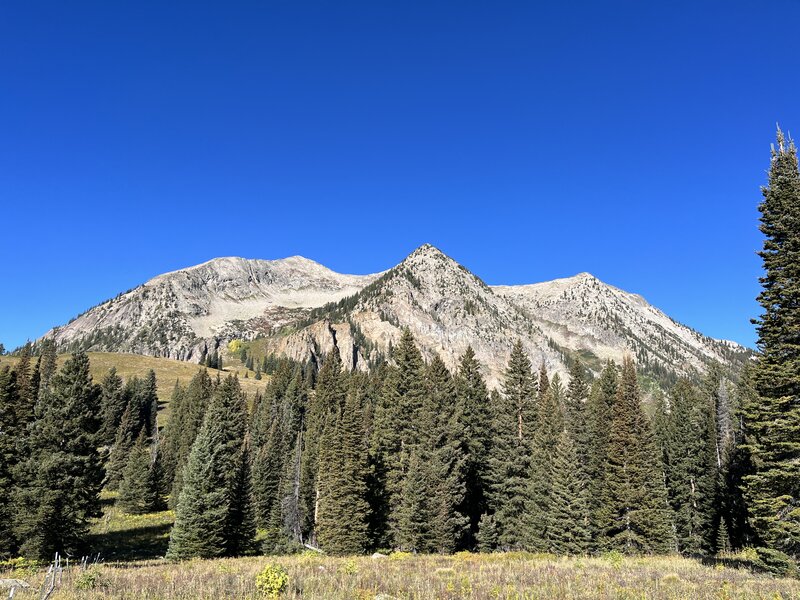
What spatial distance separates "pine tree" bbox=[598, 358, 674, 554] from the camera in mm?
41344

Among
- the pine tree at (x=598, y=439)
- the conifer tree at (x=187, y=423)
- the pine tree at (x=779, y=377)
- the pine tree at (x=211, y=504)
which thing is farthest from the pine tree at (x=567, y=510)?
the conifer tree at (x=187, y=423)

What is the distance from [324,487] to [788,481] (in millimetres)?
33653

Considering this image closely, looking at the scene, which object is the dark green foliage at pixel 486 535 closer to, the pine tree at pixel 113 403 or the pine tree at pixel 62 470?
the pine tree at pixel 62 470

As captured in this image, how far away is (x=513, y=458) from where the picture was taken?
41406mm

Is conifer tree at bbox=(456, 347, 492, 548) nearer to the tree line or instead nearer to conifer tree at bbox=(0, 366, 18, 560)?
the tree line

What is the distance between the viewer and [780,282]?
23.4m

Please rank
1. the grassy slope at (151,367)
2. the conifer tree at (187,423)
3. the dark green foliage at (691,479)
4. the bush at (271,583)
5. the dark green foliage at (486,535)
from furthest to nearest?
the grassy slope at (151,367), the conifer tree at (187,423), the dark green foliage at (691,479), the dark green foliage at (486,535), the bush at (271,583)

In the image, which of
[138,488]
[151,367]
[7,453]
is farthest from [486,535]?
[151,367]

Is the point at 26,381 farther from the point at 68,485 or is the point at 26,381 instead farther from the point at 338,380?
the point at 338,380

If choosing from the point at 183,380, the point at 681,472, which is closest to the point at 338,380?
the point at 681,472

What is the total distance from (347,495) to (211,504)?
1051 cm

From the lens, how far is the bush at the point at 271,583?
12266 millimetres

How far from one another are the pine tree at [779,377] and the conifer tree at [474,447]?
24.3 m

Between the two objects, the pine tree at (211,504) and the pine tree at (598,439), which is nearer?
the pine tree at (211,504)
